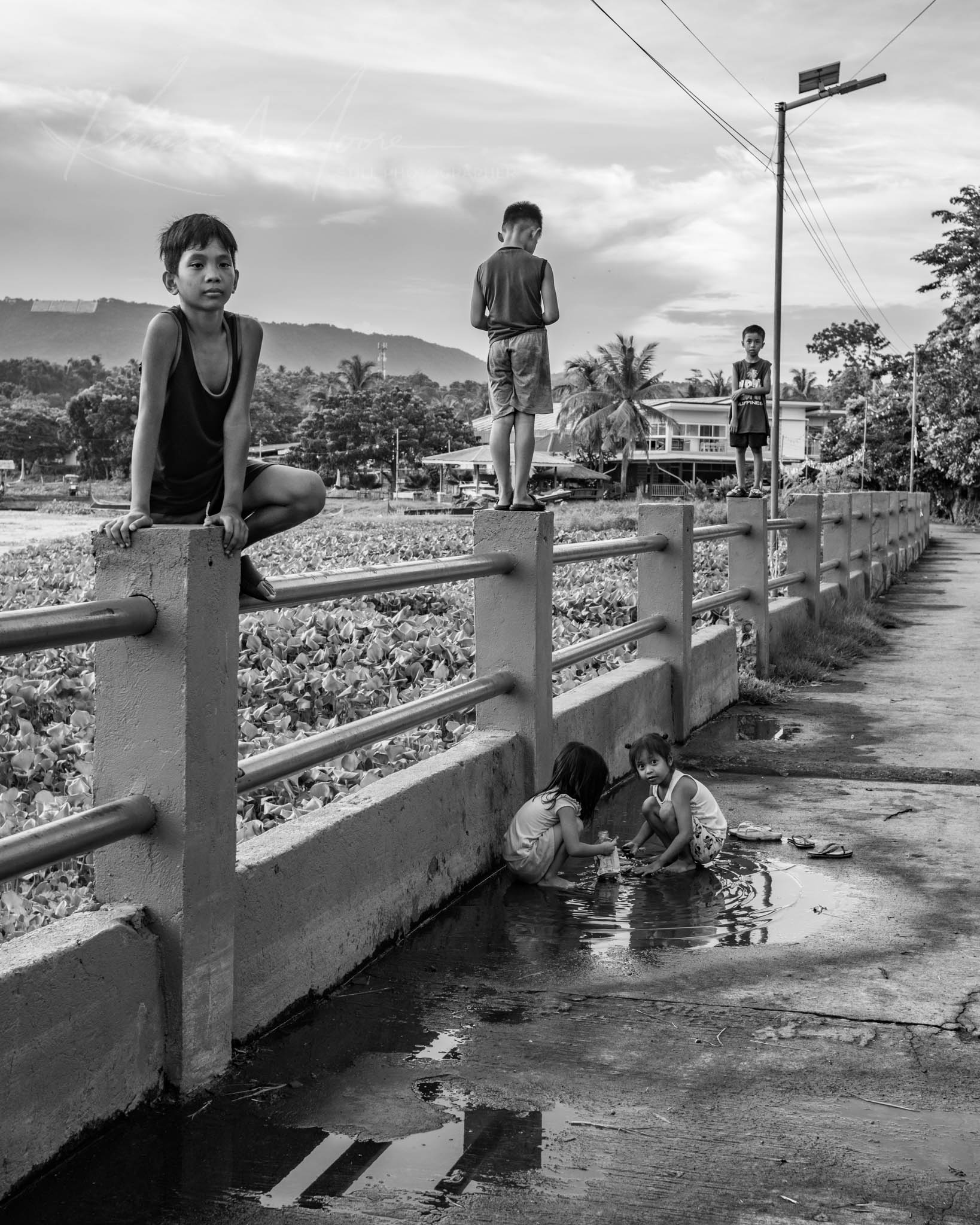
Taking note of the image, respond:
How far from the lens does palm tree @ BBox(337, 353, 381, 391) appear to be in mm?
113188

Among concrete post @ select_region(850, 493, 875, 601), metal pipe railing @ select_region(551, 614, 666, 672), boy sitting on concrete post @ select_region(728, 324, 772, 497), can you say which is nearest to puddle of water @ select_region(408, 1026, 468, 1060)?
metal pipe railing @ select_region(551, 614, 666, 672)

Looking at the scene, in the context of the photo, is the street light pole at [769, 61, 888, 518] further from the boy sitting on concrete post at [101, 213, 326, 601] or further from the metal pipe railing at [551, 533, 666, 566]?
the boy sitting on concrete post at [101, 213, 326, 601]

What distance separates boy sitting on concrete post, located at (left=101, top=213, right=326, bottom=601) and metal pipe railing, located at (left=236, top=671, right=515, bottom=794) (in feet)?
1.51

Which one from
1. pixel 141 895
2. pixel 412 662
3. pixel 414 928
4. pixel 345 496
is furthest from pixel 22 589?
pixel 345 496

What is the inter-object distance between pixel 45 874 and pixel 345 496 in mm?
93322

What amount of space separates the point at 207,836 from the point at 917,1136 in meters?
1.72

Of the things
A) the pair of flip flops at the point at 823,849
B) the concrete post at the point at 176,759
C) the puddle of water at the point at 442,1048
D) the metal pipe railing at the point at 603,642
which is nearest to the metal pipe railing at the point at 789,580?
the metal pipe railing at the point at 603,642

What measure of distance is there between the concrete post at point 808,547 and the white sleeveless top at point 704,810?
7.05m

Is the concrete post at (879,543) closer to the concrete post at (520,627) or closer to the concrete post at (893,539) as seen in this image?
the concrete post at (893,539)

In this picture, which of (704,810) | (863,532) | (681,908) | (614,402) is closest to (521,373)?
(704,810)

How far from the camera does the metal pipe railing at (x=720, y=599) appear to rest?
8.51 m

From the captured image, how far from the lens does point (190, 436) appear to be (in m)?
3.48

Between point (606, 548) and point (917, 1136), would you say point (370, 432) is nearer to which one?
point (606, 548)

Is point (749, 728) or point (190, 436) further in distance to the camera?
point (749, 728)
